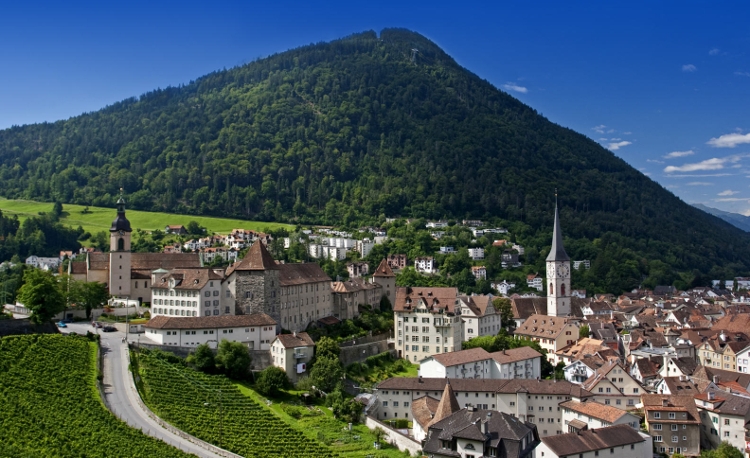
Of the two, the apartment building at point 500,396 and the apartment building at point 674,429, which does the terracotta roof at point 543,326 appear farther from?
the apartment building at point 674,429

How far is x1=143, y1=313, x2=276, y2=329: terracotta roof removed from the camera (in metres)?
66.5

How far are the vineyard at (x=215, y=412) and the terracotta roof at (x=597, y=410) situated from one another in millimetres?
22721

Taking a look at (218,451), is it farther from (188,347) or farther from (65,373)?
(188,347)

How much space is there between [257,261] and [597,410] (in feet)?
121

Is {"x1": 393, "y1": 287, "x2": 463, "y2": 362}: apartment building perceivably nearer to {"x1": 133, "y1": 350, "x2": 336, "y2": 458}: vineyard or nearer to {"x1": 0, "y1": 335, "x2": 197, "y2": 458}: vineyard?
{"x1": 133, "y1": 350, "x2": 336, "y2": 458}: vineyard

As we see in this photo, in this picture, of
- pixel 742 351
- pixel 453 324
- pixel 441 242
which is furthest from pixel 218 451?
pixel 441 242

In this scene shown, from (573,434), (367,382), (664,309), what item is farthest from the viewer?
(664,309)

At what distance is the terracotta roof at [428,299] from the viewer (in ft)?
269

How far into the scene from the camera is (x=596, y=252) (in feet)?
569

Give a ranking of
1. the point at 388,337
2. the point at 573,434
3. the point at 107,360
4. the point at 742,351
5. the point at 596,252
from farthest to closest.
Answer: the point at 596,252
the point at 388,337
the point at 742,351
the point at 107,360
the point at 573,434

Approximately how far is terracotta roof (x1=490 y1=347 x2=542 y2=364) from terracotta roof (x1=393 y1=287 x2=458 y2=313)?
904 cm

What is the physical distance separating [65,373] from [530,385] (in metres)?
39.9

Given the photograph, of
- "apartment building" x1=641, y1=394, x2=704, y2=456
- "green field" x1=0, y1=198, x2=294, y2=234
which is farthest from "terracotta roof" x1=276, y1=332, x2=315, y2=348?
"green field" x1=0, y1=198, x2=294, y2=234

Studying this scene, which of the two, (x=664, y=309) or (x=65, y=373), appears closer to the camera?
(x=65, y=373)
